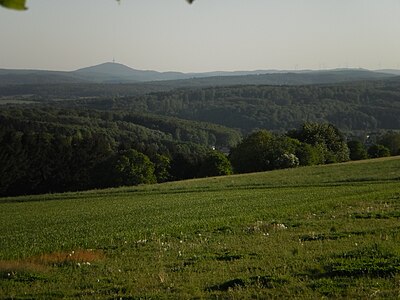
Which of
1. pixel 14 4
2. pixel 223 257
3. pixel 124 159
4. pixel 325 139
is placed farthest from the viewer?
pixel 325 139

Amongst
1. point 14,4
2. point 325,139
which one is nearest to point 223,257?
point 14,4

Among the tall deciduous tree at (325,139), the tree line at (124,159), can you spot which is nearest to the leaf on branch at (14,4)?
the tree line at (124,159)

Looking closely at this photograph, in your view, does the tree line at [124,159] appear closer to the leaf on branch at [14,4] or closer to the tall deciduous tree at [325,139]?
the tall deciduous tree at [325,139]

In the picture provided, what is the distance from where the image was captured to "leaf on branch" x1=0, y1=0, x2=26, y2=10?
131cm

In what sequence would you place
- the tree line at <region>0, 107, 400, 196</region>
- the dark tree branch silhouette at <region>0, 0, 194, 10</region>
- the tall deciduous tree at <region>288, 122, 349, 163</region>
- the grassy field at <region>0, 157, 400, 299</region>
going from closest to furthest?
the dark tree branch silhouette at <region>0, 0, 194, 10</region> < the grassy field at <region>0, 157, 400, 299</region> < the tree line at <region>0, 107, 400, 196</region> < the tall deciduous tree at <region>288, 122, 349, 163</region>

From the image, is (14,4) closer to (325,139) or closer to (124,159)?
(124,159)

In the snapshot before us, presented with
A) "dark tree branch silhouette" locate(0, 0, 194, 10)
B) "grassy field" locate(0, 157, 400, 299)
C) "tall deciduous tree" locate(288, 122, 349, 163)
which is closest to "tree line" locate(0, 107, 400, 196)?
"tall deciduous tree" locate(288, 122, 349, 163)

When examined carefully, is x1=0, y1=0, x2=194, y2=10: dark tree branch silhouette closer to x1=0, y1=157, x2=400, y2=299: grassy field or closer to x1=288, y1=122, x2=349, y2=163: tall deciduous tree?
x1=0, y1=157, x2=400, y2=299: grassy field

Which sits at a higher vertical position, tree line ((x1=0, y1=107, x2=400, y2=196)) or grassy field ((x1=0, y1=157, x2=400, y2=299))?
grassy field ((x1=0, y1=157, x2=400, y2=299))

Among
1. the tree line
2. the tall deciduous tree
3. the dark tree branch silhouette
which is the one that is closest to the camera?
the dark tree branch silhouette

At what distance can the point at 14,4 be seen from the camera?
52.2 inches

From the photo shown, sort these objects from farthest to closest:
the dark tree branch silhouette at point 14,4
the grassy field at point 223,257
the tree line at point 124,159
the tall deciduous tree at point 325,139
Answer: the tall deciduous tree at point 325,139
the tree line at point 124,159
the grassy field at point 223,257
the dark tree branch silhouette at point 14,4

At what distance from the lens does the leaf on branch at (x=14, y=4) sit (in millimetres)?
1311

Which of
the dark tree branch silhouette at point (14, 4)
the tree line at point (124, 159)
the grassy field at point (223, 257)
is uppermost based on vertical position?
the dark tree branch silhouette at point (14, 4)
